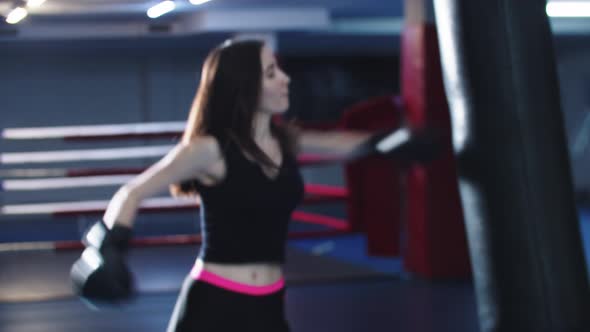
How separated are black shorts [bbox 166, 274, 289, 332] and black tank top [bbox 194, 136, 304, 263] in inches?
3.1

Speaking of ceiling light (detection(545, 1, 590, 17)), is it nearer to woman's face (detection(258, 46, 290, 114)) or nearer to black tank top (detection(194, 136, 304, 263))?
woman's face (detection(258, 46, 290, 114))

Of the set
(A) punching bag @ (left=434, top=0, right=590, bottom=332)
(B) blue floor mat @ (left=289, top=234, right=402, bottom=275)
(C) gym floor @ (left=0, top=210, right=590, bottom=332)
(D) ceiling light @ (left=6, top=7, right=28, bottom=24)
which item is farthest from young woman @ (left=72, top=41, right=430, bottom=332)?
(D) ceiling light @ (left=6, top=7, right=28, bottom=24)

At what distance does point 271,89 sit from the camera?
2207mm

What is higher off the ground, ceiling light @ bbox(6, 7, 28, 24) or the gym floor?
ceiling light @ bbox(6, 7, 28, 24)

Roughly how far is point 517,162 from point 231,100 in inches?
29.0

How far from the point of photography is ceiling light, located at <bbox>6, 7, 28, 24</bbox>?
25.8ft

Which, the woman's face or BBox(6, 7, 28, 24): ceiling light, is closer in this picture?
the woman's face

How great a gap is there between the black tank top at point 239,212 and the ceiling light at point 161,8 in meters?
5.82

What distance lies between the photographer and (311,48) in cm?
1198

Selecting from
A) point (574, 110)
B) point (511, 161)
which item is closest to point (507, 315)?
point (511, 161)

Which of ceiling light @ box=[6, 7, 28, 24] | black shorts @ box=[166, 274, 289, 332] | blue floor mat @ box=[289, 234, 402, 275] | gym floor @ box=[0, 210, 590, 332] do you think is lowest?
blue floor mat @ box=[289, 234, 402, 275]

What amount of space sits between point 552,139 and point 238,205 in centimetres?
74

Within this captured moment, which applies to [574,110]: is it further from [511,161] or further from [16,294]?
[511,161]

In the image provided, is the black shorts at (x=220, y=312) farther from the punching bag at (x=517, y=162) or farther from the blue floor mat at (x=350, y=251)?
the blue floor mat at (x=350, y=251)
